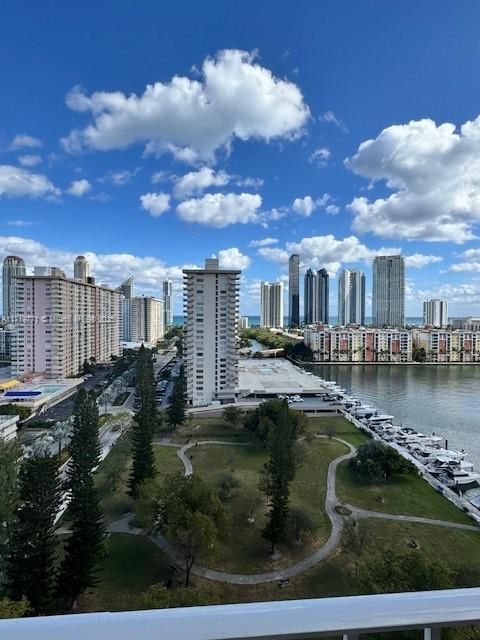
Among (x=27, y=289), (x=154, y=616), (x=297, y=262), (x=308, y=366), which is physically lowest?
(x=308, y=366)

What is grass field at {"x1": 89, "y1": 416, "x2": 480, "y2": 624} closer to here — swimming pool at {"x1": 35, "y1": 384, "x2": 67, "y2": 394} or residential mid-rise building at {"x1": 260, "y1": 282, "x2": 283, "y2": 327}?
swimming pool at {"x1": 35, "y1": 384, "x2": 67, "y2": 394}

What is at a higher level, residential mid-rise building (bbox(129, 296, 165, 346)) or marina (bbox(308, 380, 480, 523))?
residential mid-rise building (bbox(129, 296, 165, 346))

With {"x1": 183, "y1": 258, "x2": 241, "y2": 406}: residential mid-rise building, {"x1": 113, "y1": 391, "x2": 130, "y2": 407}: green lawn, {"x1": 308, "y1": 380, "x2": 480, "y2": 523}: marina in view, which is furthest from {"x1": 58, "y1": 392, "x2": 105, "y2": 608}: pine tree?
{"x1": 113, "y1": 391, "x2": 130, "y2": 407}: green lawn

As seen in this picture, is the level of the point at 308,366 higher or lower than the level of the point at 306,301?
lower

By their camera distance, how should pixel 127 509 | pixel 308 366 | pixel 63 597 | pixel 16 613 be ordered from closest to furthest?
pixel 16 613
pixel 63 597
pixel 127 509
pixel 308 366

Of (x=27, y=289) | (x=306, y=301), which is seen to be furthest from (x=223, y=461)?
(x=306, y=301)

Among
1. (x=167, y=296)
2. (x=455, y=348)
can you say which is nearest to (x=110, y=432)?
(x=455, y=348)

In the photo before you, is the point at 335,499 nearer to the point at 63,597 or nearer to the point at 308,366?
the point at 63,597

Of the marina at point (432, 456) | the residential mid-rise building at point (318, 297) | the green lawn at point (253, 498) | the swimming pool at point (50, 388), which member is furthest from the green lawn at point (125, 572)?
the residential mid-rise building at point (318, 297)
